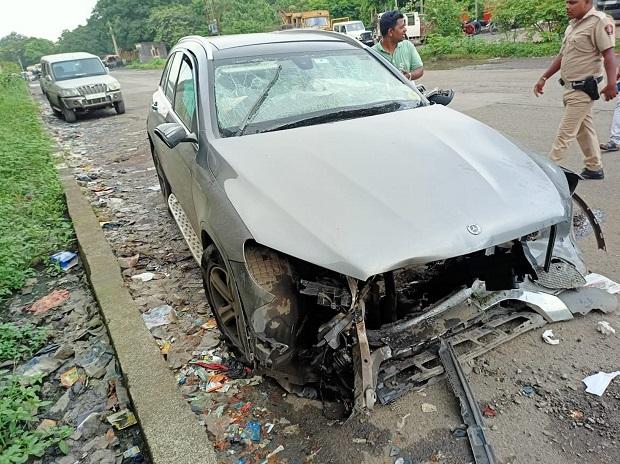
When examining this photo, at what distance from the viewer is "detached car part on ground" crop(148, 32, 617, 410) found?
7.09 feet

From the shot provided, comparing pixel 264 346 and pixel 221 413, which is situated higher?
pixel 264 346

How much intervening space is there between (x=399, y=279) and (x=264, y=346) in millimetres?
825

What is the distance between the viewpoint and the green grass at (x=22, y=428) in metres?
2.41

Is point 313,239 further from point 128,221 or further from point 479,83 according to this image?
point 479,83

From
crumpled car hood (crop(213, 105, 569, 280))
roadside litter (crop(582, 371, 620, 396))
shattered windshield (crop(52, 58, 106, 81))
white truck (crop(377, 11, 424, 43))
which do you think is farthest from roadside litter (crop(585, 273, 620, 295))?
white truck (crop(377, 11, 424, 43))

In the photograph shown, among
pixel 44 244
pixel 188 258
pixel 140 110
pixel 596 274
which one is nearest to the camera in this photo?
pixel 596 274

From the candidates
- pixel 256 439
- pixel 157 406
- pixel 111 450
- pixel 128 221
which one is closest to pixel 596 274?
pixel 256 439

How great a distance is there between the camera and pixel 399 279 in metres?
2.62

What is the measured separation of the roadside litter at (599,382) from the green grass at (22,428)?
2.71 m

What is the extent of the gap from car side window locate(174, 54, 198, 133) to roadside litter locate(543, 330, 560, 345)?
2.48 m

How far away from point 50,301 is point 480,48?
19581 millimetres

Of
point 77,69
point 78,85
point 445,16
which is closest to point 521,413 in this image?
point 78,85

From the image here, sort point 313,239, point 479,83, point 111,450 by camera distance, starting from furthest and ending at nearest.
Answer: point 479,83 < point 111,450 < point 313,239

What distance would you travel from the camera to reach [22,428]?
104 inches
